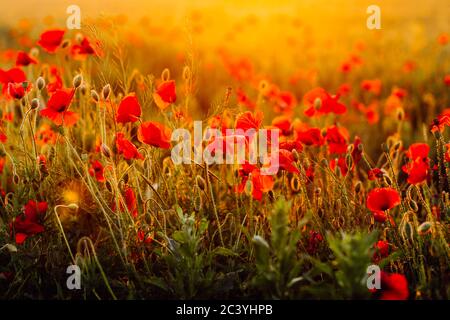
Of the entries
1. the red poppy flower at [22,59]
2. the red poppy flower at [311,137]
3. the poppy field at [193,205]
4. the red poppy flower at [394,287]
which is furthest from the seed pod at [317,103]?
the red poppy flower at [22,59]

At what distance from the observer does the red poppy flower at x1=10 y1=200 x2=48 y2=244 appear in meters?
1.84

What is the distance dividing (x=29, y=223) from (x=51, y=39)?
38.2 inches

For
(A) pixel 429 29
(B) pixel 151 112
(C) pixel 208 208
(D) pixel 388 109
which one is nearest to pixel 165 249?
(C) pixel 208 208

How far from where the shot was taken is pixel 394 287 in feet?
5.20

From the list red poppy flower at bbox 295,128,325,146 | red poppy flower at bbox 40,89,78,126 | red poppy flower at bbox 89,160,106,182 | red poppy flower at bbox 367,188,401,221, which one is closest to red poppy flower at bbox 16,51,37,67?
red poppy flower at bbox 89,160,106,182

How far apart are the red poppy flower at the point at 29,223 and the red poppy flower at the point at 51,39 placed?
2.84ft

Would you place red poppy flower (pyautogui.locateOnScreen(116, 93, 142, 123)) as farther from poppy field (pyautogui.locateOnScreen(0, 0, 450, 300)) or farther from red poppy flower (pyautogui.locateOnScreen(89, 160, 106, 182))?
red poppy flower (pyautogui.locateOnScreen(89, 160, 106, 182))

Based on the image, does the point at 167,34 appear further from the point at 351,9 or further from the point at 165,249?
the point at 351,9

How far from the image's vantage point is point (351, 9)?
9430 millimetres

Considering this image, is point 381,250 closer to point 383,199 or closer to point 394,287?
point 383,199

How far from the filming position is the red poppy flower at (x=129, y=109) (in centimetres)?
184

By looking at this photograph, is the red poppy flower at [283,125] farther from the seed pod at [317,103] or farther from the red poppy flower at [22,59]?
the red poppy flower at [22,59]

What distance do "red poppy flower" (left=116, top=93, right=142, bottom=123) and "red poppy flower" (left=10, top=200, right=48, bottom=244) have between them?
36 centimetres

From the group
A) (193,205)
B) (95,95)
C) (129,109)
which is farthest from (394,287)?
(95,95)
